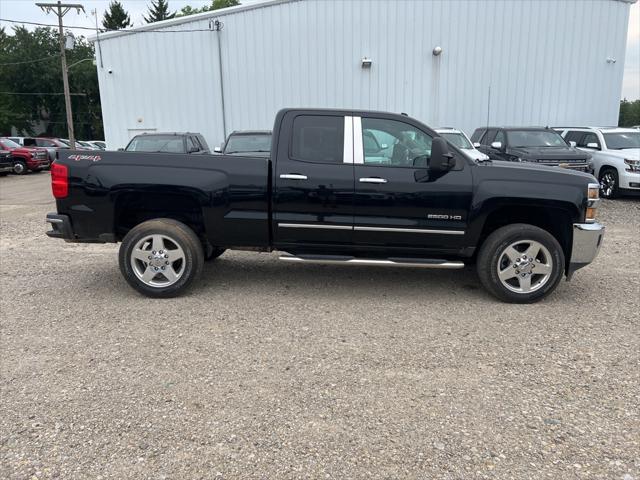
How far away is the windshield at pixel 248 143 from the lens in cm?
1139

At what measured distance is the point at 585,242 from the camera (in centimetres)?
483

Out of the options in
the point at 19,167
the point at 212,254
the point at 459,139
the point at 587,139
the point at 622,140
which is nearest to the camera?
the point at 212,254

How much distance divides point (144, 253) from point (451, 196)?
310cm

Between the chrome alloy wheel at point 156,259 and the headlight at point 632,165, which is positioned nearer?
the chrome alloy wheel at point 156,259

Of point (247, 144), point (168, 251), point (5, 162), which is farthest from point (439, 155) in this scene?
point (5, 162)

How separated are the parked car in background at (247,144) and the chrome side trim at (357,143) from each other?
643 centimetres

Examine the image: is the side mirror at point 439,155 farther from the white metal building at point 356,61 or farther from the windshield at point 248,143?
the white metal building at point 356,61

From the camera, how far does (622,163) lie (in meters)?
12.2

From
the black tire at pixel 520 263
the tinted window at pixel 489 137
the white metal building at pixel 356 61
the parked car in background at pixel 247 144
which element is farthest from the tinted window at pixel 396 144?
the white metal building at pixel 356 61

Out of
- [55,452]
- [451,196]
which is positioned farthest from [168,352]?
[451,196]

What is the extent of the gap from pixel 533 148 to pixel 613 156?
2.17 m

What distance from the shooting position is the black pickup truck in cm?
483

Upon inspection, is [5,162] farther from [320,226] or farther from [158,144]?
[320,226]

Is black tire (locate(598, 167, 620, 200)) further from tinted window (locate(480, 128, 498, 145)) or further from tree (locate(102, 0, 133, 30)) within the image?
tree (locate(102, 0, 133, 30))
